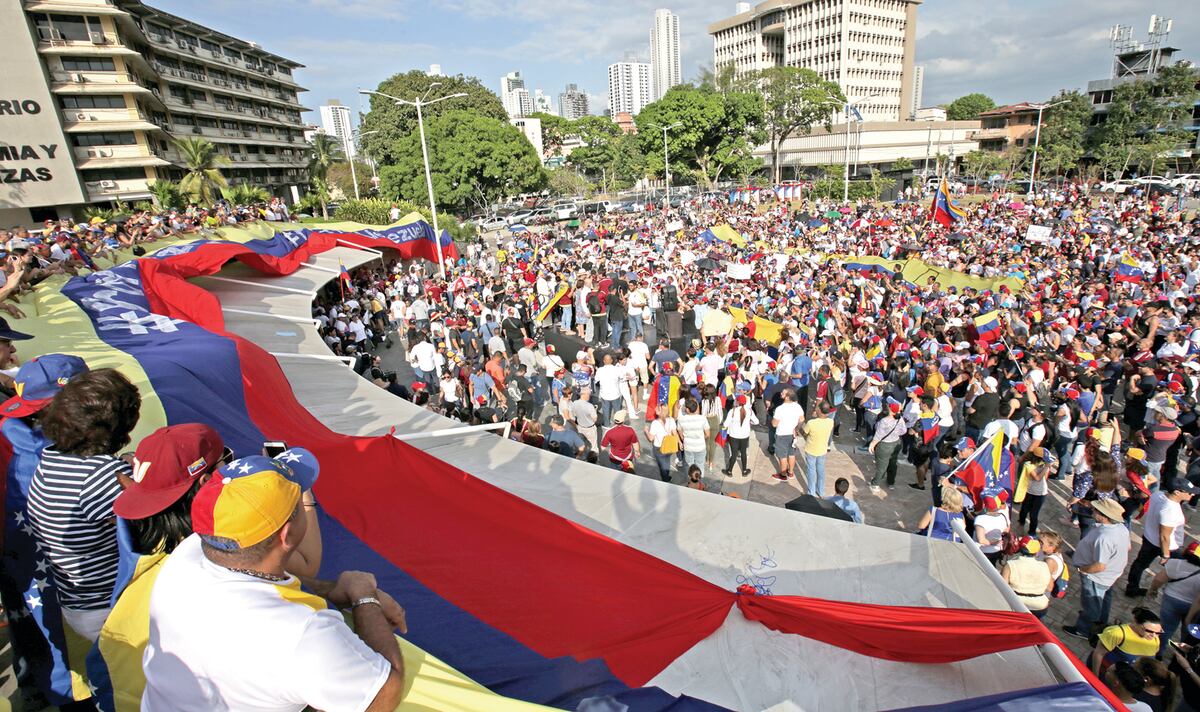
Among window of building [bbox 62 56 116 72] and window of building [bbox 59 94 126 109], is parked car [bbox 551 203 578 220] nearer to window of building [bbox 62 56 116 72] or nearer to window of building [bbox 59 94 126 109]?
window of building [bbox 59 94 126 109]

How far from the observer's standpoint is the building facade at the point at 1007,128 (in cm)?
7369

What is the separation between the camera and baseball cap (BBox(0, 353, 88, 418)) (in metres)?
3.15

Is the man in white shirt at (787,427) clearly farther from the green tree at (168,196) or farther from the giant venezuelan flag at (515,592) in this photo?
the green tree at (168,196)

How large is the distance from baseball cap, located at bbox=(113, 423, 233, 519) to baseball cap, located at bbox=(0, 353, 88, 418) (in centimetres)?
133

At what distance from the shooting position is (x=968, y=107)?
373 feet

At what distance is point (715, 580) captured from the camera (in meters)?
3.96

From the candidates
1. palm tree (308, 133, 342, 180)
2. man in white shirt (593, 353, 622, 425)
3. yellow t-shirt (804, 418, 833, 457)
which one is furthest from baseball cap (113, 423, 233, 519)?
palm tree (308, 133, 342, 180)

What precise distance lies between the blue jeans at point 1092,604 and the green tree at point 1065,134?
210 ft

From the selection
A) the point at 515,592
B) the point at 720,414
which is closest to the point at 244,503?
the point at 515,592

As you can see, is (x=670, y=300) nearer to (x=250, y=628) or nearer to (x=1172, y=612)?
(x=1172, y=612)

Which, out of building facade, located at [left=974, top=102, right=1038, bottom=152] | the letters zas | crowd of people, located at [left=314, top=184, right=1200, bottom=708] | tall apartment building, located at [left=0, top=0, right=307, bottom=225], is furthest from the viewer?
building facade, located at [left=974, top=102, right=1038, bottom=152]

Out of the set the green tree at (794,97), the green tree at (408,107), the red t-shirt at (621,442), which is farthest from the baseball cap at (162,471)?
the green tree at (794,97)

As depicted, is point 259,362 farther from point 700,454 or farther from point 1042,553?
point 1042,553

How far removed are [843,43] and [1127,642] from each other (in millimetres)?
101490
